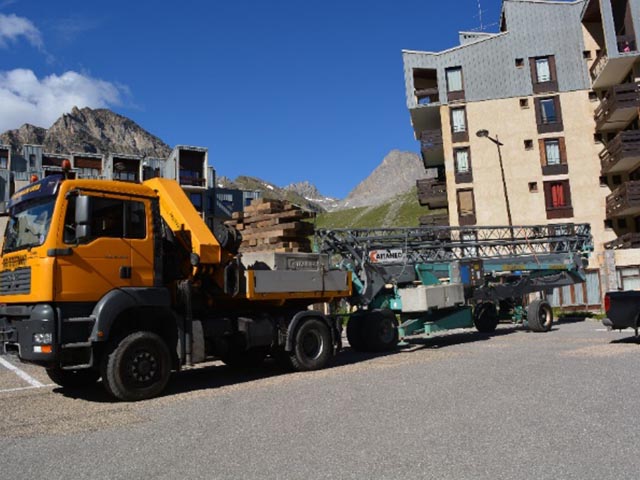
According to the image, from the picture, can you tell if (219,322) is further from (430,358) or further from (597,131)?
(597,131)

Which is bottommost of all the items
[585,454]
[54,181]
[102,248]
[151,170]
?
[585,454]

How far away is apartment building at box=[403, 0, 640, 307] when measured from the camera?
126ft

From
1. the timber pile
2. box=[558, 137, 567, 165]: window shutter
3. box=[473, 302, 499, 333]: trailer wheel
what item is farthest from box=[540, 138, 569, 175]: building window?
the timber pile

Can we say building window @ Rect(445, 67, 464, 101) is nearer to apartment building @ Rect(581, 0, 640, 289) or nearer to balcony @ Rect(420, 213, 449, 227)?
balcony @ Rect(420, 213, 449, 227)

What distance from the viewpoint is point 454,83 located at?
41219 millimetres

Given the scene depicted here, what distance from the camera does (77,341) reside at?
26.0 feet

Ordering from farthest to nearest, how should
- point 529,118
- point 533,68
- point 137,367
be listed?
point 533,68 < point 529,118 < point 137,367

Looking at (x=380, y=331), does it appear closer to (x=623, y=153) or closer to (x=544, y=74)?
(x=623, y=153)

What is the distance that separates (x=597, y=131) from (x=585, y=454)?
127 ft

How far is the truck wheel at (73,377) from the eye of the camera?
9531mm

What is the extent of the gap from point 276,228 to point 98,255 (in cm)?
484

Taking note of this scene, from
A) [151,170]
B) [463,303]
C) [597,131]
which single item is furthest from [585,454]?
[151,170]

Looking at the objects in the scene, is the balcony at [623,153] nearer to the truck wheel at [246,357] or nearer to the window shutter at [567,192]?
the window shutter at [567,192]

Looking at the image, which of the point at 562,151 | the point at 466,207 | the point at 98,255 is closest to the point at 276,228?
the point at 98,255
